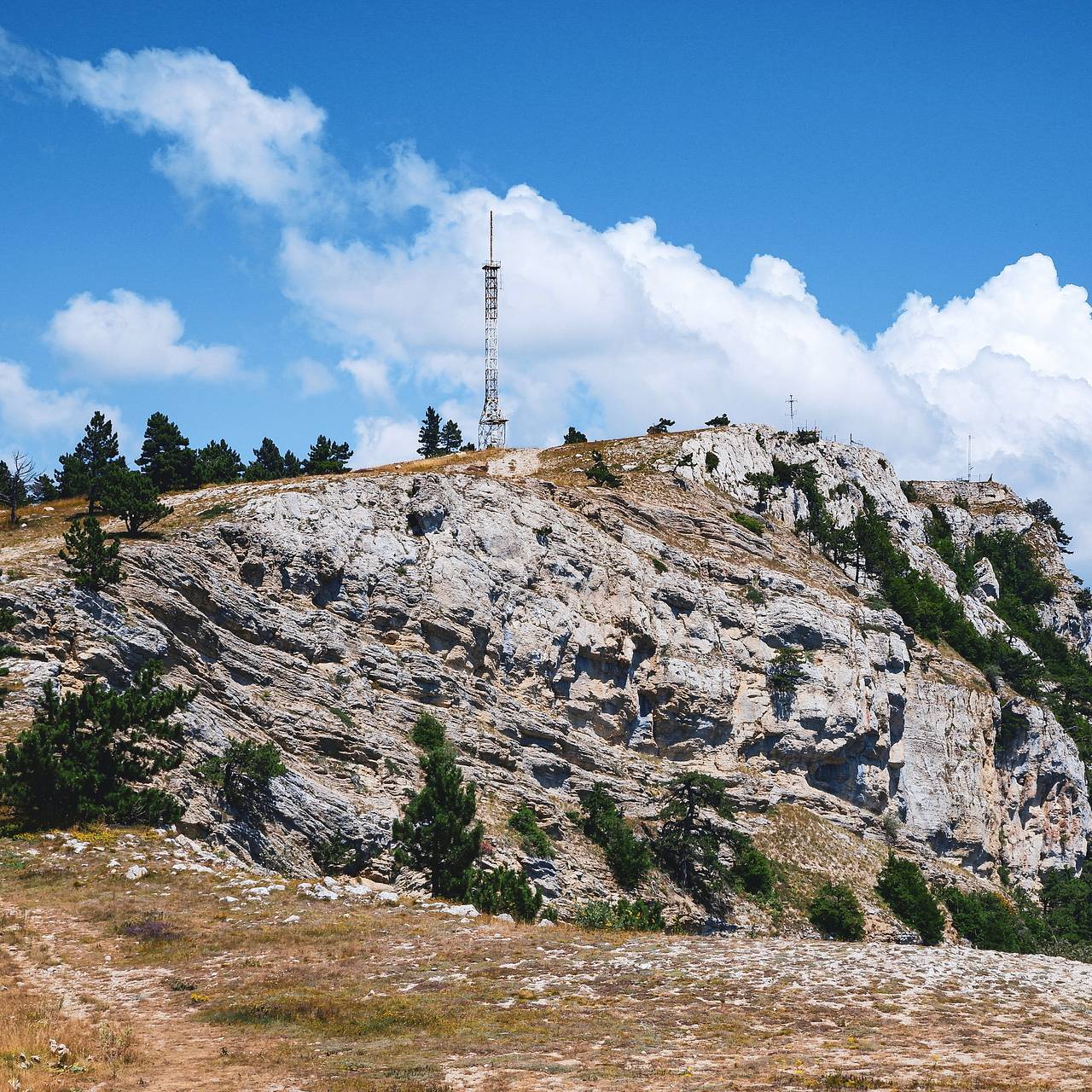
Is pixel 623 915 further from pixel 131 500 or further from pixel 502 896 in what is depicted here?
pixel 131 500

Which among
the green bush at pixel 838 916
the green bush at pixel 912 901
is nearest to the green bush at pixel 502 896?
the green bush at pixel 838 916

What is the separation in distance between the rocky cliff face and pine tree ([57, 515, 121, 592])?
46.0 inches

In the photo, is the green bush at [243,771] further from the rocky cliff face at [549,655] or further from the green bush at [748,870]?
the green bush at [748,870]

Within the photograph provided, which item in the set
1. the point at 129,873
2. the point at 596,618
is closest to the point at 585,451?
the point at 596,618

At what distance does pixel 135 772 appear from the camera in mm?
35906

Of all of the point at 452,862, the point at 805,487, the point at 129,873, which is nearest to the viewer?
the point at 129,873

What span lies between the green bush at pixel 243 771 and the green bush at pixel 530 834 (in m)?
19.2

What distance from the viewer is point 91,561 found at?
159 ft

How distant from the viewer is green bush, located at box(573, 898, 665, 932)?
51.9m

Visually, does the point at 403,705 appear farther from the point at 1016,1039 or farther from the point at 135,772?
the point at 1016,1039

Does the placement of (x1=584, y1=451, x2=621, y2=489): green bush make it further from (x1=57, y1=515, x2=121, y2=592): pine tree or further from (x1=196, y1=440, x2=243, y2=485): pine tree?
(x1=57, y1=515, x2=121, y2=592): pine tree

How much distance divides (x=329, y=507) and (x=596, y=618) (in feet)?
76.9

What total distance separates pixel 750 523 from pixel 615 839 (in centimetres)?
4771

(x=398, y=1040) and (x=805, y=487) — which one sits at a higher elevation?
(x=805, y=487)
